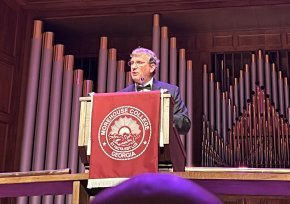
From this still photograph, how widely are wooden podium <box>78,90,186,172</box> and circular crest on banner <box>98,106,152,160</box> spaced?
7 centimetres

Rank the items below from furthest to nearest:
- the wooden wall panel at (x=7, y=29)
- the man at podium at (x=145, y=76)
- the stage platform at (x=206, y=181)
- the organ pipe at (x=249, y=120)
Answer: the wooden wall panel at (x=7, y=29) → the organ pipe at (x=249, y=120) → the man at podium at (x=145, y=76) → the stage platform at (x=206, y=181)

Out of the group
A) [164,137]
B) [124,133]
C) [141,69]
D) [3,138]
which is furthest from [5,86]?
[164,137]

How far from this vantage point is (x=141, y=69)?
10.6 ft

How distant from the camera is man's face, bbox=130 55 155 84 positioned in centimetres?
322

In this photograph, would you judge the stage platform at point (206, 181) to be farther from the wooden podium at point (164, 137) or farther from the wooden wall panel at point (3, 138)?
the wooden wall panel at point (3, 138)

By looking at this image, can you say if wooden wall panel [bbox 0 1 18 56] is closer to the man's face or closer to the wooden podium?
the man's face

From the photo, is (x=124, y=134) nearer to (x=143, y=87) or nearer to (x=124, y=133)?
(x=124, y=133)

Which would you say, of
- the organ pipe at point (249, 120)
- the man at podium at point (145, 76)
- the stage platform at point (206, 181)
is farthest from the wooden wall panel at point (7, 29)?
the stage platform at point (206, 181)

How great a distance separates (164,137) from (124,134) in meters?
0.21

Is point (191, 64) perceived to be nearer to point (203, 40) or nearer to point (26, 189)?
point (203, 40)

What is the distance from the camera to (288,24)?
6504 mm

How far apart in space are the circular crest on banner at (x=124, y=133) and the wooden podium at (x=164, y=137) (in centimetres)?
7

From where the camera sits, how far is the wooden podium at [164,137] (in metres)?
2.67

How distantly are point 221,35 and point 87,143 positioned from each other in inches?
166
